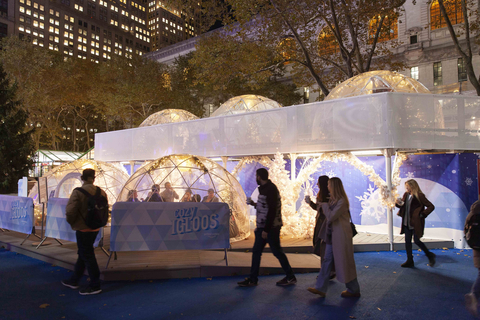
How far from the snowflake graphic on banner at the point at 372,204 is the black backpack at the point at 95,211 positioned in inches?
329

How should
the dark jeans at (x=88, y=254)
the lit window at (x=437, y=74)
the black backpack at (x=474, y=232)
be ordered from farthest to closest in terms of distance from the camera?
the lit window at (x=437, y=74) < the dark jeans at (x=88, y=254) < the black backpack at (x=474, y=232)

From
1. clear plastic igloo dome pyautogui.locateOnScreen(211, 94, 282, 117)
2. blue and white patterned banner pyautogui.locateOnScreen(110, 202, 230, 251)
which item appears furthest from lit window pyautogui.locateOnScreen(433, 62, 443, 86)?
blue and white patterned banner pyautogui.locateOnScreen(110, 202, 230, 251)

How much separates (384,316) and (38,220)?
1146 centimetres

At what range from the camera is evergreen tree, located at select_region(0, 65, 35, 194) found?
2127 cm

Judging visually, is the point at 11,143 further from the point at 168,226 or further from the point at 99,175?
the point at 168,226

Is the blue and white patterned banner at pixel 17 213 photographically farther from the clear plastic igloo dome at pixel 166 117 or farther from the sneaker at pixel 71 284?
the clear plastic igloo dome at pixel 166 117

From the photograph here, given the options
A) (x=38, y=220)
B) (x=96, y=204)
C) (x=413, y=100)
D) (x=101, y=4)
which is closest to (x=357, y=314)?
(x=96, y=204)

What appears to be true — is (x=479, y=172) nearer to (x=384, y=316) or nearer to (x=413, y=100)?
(x=413, y=100)

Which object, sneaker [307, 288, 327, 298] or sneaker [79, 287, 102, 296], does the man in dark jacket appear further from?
sneaker [79, 287, 102, 296]

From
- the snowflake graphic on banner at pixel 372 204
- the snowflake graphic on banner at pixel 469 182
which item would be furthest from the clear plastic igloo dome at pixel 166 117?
the snowflake graphic on banner at pixel 469 182

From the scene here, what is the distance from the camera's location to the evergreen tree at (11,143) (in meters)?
21.3

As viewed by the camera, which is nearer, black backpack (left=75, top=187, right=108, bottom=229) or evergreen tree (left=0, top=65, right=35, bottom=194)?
black backpack (left=75, top=187, right=108, bottom=229)

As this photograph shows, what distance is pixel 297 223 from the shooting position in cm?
996

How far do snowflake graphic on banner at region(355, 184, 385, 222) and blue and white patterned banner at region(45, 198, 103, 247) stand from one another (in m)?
8.01
